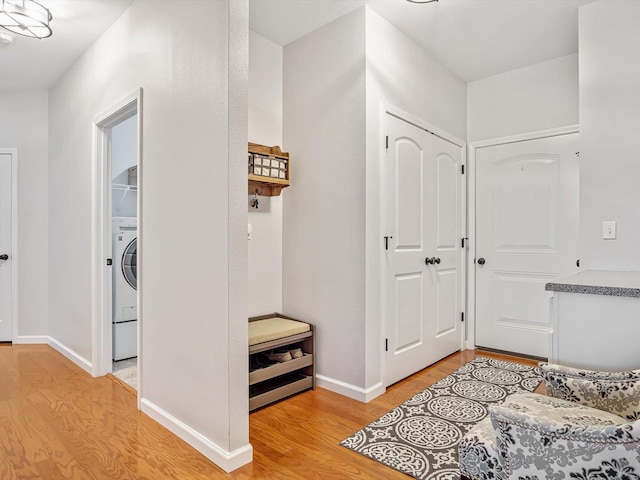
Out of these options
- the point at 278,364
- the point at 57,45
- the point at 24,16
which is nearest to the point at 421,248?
the point at 278,364

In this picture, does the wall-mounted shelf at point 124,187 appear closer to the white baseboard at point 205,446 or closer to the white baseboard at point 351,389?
the white baseboard at point 205,446

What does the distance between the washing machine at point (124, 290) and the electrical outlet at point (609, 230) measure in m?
3.52

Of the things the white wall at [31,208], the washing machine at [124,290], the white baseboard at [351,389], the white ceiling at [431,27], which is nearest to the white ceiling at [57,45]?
the white ceiling at [431,27]

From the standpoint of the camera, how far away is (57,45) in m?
3.16

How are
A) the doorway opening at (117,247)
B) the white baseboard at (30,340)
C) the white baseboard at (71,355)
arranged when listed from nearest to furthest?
the doorway opening at (117,247) → the white baseboard at (71,355) → the white baseboard at (30,340)

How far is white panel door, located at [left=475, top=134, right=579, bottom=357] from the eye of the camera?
3322 mm

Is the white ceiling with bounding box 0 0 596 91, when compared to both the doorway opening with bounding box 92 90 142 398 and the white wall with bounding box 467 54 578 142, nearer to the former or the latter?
the white wall with bounding box 467 54 578 142

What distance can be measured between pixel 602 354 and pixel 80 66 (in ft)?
13.5

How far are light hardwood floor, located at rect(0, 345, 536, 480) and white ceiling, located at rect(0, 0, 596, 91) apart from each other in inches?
103

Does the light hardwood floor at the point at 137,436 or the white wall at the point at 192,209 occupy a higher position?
the white wall at the point at 192,209

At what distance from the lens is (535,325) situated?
347 centimetres

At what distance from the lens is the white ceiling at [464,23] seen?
2578 millimetres

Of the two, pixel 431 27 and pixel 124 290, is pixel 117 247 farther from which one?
pixel 431 27

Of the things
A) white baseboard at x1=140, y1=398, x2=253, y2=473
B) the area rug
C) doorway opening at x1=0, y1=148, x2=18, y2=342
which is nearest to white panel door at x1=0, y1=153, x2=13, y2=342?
doorway opening at x1=0, y1=148, x2=18, y2=342
